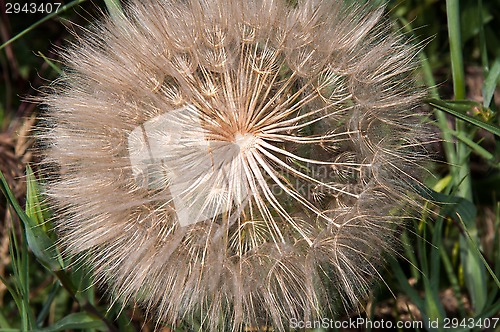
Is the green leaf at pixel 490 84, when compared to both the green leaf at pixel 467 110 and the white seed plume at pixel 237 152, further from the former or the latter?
the white seed plume at pixel 237 152

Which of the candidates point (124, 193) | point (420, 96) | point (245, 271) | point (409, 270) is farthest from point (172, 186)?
point (409, 270)

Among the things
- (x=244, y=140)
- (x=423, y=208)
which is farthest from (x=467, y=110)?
(x=244, y=140)

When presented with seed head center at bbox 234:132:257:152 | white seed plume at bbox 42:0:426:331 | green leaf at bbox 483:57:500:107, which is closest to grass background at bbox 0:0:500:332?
green leaf at bbox 483:57:500:107

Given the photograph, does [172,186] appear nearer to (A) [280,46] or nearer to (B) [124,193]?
(B) [124,193]

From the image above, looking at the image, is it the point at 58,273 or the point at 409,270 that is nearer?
the point at 58,273

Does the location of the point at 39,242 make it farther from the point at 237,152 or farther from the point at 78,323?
the point at 237,152

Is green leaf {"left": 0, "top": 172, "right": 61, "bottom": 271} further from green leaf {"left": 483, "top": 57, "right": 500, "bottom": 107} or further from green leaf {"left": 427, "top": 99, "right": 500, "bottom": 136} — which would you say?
green leaf {"left": 483, "top": 57, "right": 500, "bottom": 107}
